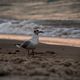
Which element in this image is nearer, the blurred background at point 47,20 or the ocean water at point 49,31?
the ocean water at point 49,31

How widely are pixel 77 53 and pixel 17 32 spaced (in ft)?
28.2

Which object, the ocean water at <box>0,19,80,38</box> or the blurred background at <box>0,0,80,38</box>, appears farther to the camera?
the blurred background at <box>0,0,80,38</box>

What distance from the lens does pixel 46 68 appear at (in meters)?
6.35

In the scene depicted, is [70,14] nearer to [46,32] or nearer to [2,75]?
[46,32]

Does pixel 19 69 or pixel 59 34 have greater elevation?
pixel 19 69

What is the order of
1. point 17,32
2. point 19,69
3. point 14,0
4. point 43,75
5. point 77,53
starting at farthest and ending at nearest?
point 14,0, point 17,32, point 77,53, point 19,69, point 43,75

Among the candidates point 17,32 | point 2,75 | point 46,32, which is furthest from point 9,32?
point 2,75

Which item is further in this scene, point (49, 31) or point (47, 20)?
point (47, 20)

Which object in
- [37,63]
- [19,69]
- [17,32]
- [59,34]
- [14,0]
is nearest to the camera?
[19,69]

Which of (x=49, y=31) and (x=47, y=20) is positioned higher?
(x=49, y=31)

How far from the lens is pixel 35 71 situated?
5.96 metres

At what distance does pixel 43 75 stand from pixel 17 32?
12.0 metres

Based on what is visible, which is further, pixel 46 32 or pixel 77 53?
pixel 46 32

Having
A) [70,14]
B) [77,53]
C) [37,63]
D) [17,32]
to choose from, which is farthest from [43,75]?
[70,14]
